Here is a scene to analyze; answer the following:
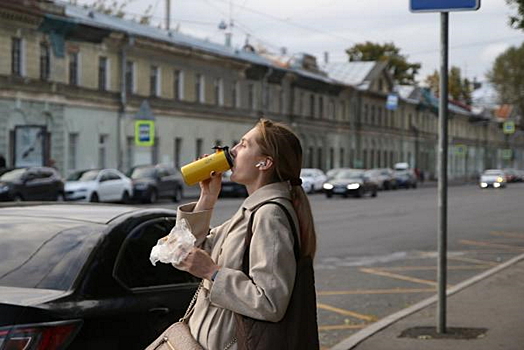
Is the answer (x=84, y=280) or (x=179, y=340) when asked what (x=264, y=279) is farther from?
(x=84, y=280)

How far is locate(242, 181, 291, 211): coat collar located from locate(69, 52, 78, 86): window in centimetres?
4190

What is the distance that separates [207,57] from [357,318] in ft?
151

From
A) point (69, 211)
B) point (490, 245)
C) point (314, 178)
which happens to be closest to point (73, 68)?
point (314, 178)

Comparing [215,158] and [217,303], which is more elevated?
[215,158]

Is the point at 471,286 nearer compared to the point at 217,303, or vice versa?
the point at 217,303

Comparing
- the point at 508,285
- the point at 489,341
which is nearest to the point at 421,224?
the point at 508,285

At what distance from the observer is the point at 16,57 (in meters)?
41.7

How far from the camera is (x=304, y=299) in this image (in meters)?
3.79

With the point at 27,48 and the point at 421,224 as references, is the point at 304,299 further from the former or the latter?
the point at 27,48

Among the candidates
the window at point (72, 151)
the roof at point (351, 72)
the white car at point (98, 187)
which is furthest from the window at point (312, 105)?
the white car at point (98, 187)

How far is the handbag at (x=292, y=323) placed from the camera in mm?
3705

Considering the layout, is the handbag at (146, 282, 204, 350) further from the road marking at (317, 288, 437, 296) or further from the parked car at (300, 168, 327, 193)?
the parked car at (300, 168, 327, 193)

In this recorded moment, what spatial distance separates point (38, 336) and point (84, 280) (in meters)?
0.65

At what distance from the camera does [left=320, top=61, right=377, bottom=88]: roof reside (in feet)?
278
